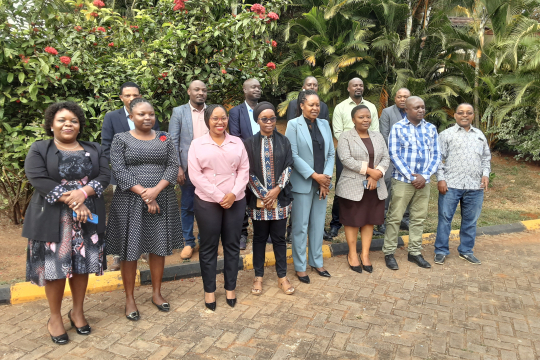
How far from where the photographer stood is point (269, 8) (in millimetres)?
5988

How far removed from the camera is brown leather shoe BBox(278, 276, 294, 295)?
445cm

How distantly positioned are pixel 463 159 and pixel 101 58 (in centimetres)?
505

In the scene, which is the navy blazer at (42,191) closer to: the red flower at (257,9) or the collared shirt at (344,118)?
the red flower at (257,9)

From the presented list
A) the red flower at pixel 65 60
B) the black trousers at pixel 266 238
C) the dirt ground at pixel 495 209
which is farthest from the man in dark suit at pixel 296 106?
the red flower at pixel 65 60

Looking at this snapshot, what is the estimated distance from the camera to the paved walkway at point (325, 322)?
3.41 meters

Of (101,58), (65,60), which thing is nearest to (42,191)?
(65,60)

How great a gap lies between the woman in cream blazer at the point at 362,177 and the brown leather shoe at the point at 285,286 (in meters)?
1.01

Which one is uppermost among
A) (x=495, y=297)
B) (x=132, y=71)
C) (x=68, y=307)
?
(x=132, y=71)

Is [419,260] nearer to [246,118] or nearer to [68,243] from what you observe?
[246,118]

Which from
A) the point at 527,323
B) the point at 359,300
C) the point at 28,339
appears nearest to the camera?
the point at 28,339

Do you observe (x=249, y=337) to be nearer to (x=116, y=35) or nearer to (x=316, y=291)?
(x=316, y=291)

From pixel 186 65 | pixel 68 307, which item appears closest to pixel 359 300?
pixel 68 307

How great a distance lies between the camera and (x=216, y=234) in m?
4.07

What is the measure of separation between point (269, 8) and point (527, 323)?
4.93 m
